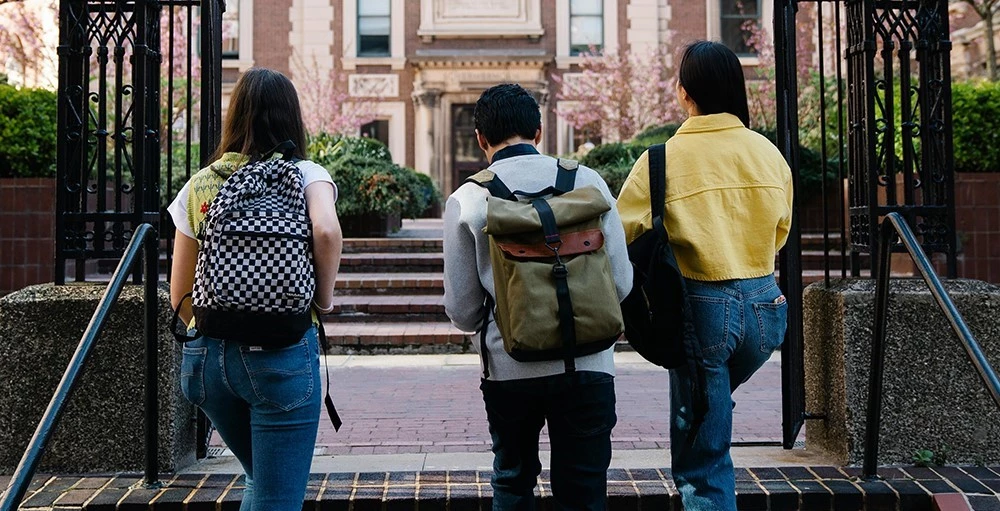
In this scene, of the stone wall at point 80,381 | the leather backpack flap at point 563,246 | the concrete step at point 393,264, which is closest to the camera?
the leather backpack flap at point 563,246

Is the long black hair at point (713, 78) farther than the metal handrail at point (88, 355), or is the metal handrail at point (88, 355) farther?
the long black hair at point (713, 78)

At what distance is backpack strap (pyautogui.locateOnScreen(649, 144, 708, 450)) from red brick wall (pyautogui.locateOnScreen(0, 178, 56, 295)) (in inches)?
316

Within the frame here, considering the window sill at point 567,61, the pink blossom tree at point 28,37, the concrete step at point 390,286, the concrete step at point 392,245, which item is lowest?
the concrete step at point 390,286

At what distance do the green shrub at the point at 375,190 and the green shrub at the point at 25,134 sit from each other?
161 inches

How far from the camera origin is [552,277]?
2596 millimetres

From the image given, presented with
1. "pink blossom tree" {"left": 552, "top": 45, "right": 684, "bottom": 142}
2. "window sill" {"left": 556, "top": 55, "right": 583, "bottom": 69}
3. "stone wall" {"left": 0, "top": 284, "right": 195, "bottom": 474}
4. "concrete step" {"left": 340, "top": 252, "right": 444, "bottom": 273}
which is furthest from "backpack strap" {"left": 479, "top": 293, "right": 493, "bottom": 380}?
"window sill" {"left": 556, "top": 55, "right": 583, "bottom": 69}

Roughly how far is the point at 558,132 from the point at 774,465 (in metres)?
22.4

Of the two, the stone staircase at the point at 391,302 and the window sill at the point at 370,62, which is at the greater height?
the window sill at the point at 370,62

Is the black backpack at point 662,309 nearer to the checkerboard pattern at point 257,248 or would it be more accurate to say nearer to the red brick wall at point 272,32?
the checkerboard pattern at point 257,248

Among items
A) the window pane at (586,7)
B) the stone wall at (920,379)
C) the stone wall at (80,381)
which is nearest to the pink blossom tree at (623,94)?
the window pane at (586,7)

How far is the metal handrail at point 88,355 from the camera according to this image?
2.55 m

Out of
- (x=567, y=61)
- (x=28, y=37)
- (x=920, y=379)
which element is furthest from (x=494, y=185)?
(x=567, y=61)

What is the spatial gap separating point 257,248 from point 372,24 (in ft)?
83.2

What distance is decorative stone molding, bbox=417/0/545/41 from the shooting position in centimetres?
2647
